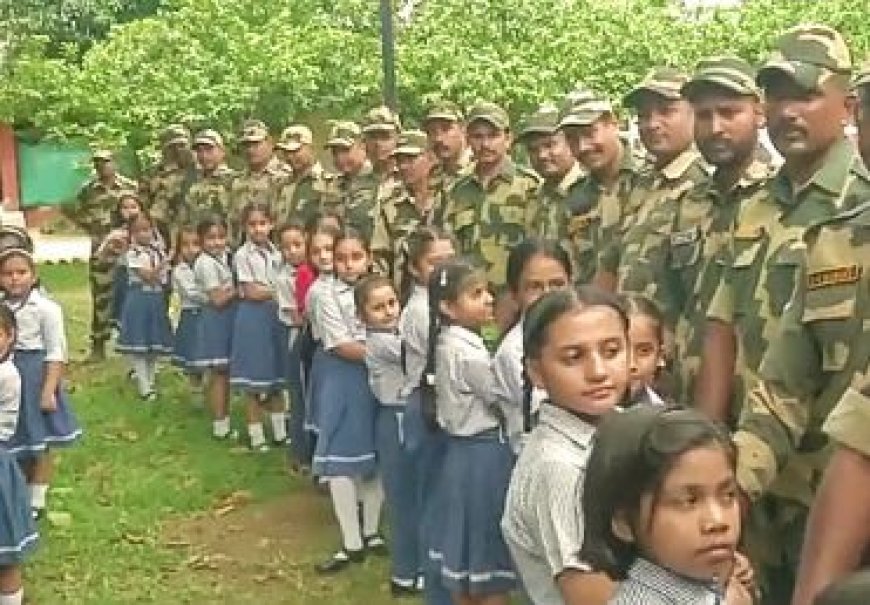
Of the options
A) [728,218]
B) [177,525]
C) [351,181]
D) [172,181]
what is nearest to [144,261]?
[172,181]

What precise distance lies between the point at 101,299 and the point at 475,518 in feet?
25.0

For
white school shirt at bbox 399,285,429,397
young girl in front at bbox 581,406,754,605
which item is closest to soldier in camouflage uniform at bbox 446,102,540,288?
white school shirt at bbox 399,285,429,397

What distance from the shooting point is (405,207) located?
7.48 meters

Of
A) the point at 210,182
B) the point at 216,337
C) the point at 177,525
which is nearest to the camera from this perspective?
the point at 177,525

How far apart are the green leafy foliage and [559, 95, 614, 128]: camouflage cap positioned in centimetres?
1056

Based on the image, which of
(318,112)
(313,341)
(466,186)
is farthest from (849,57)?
(318,112)

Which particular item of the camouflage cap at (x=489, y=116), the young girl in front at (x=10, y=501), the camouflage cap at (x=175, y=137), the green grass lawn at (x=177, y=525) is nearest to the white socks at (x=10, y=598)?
the young girl in front at (x=10, y=501)

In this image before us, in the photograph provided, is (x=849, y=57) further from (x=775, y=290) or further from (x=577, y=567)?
(x=577, y=567)

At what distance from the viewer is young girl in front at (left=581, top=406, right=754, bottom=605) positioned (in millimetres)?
2109

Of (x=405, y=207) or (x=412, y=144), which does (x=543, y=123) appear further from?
(x=405, y=207)

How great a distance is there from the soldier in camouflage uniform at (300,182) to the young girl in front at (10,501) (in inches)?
114

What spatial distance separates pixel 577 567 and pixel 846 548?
548 mm

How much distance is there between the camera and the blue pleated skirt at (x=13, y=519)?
214 inches

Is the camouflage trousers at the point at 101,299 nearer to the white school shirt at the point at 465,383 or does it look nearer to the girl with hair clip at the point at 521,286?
the white school shirt at the point at 465,383
